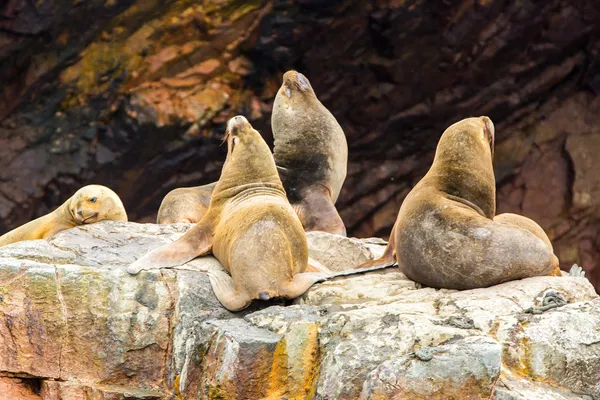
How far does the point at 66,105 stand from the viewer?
49.5 feet

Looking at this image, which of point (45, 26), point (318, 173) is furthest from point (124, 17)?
point (318, 173)

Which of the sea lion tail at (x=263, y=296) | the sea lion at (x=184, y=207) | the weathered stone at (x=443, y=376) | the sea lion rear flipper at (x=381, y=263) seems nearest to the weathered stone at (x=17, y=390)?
the sea lion tail at (x=263, y=296)

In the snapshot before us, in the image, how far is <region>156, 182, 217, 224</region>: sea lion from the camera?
1042cm

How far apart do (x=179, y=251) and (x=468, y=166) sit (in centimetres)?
216

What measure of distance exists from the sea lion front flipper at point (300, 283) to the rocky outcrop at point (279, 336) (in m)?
0.05

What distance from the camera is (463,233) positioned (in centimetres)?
707

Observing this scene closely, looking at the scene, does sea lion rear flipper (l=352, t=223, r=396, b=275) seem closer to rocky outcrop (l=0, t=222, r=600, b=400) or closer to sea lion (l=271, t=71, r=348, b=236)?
rocky outcrop (l=0, t=222, r=600, b=400)

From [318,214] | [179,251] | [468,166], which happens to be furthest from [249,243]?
[318,214]

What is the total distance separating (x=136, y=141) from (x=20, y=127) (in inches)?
63.3

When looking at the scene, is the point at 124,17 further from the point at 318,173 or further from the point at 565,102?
the point at 565,102

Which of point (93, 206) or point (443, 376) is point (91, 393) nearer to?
point (443, 376)

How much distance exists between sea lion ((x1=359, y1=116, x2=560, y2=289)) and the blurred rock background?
770cm

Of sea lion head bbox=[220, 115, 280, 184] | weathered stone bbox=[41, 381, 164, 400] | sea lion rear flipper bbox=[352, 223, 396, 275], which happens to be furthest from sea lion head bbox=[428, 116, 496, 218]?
weathered stone bbox=[41, 381, 164, 400]

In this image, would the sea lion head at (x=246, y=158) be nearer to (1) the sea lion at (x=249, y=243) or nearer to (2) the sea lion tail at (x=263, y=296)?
(1) the sea lion at (x=249, y=243)
